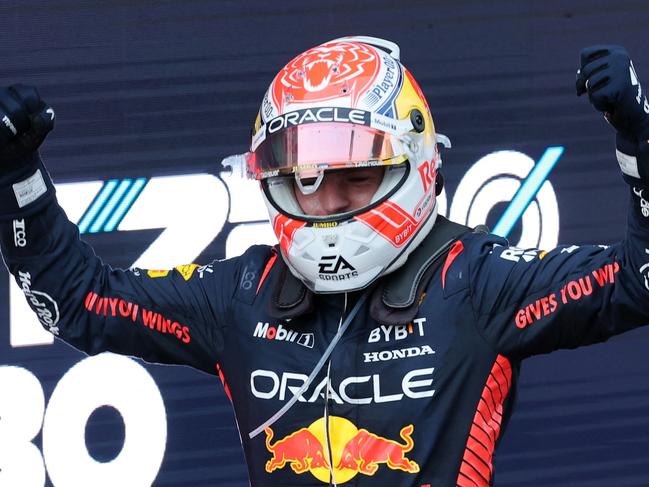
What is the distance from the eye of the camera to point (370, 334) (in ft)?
6.97

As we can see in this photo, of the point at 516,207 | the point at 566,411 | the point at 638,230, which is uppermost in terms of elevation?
the point at 638,230

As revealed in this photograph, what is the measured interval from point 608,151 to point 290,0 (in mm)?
845

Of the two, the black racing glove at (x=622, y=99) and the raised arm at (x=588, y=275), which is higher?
the black racing glove at (x=622, y=99)

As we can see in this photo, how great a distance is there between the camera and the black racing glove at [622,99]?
183cm

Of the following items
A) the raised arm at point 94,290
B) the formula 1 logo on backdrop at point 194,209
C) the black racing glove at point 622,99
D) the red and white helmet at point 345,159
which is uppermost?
the black racing glove at point 622,99

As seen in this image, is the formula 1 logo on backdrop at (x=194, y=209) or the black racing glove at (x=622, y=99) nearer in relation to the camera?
the black racing glove at (x=622, y=99)

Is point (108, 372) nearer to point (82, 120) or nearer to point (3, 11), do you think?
point (82, 120)

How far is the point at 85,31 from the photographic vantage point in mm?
3061

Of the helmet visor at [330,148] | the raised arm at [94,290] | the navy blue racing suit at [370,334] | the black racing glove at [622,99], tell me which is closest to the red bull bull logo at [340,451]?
the navy blue racing suit at [370,334]

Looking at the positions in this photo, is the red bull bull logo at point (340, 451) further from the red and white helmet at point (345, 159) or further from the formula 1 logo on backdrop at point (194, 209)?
the formula 1 logo on backdrop at point (194, 209)

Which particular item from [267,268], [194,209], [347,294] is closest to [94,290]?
[267,268]

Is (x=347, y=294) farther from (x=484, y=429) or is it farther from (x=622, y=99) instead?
(x=622, y=99)

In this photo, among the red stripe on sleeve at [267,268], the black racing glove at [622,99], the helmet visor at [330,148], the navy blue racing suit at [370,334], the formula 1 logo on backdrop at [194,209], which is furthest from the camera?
the formula 1 logo on backdrop at [194,209]

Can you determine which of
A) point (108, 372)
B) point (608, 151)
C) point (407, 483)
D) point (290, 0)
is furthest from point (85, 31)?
point (407, 483)
